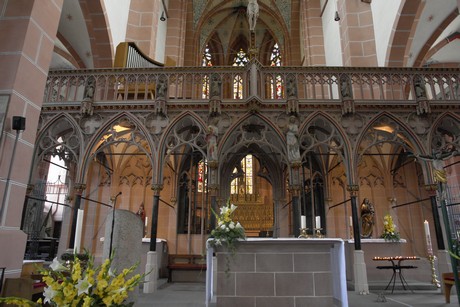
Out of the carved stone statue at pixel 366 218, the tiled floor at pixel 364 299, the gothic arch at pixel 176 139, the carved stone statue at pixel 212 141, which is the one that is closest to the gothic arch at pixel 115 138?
the gothic arch at pixel 176 139

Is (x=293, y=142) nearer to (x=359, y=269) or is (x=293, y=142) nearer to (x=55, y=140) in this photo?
(x=359, y=269)

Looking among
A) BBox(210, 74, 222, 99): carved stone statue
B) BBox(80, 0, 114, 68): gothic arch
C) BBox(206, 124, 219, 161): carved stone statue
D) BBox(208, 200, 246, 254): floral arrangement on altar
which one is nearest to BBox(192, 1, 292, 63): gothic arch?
BBox(80, 0, 114, 68): gothic arch

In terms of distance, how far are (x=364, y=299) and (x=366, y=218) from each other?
4981 millimetres

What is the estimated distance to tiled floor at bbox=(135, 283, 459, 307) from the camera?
23.0 ft

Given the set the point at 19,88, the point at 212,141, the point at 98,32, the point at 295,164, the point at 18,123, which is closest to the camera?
the point at 18,123

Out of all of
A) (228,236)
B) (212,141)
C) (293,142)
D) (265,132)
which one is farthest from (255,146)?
(228,236)

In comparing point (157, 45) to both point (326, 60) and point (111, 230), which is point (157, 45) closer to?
point (326, 60)

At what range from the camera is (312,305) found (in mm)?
6043

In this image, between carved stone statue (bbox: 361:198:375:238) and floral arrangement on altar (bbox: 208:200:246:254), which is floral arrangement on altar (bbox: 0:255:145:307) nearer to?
floral arrangement on altar (bbox: 208:200:246:254)

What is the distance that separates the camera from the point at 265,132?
10.6m

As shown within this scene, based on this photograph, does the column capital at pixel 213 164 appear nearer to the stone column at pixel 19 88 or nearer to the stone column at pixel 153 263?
the stone column at pixel 153 263

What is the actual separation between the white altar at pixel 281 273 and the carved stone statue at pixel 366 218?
642 centimetres

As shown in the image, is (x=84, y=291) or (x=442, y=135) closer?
(x=84, y=291)

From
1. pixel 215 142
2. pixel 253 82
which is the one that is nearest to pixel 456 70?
pixel 253 82
